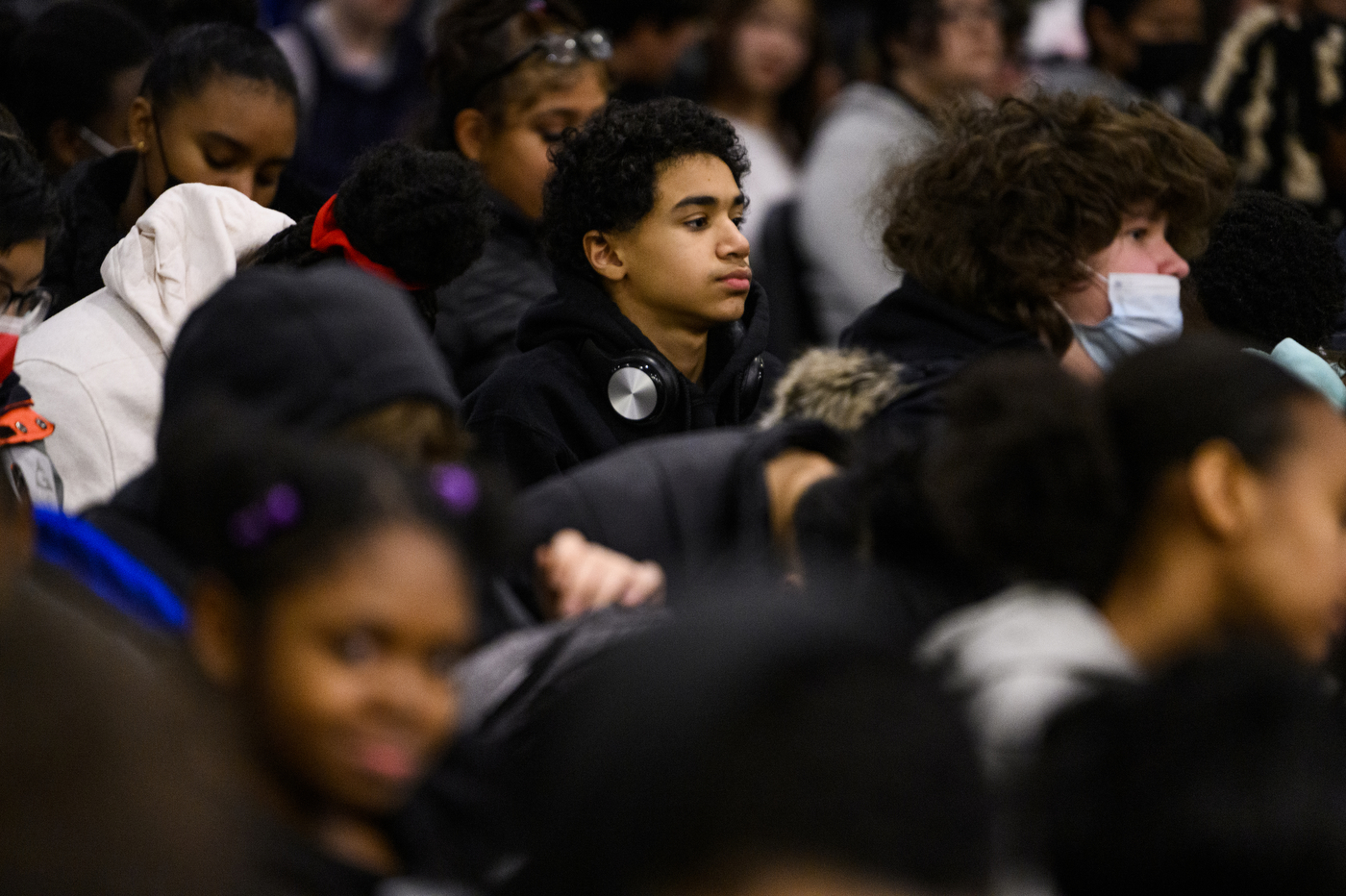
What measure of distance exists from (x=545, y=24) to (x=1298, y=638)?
316cm

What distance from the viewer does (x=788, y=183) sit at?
240 inches

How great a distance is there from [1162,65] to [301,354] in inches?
185

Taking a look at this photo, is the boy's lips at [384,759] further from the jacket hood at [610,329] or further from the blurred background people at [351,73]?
the blurred background people at [351,73]

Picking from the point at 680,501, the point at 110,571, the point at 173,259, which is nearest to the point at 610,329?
the point at 173,259

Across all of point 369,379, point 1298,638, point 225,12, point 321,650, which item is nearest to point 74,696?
point 321,650

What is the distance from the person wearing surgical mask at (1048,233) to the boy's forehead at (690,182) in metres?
0.39

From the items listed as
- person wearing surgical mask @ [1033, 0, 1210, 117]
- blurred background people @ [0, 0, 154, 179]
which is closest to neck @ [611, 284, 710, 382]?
blurred background people @ [0, 0, 154, 179]

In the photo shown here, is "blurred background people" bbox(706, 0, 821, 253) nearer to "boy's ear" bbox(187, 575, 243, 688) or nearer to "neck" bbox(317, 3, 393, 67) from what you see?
"neck" bbox(317, 3, 393, 67)

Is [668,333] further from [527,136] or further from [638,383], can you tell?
[527,136]

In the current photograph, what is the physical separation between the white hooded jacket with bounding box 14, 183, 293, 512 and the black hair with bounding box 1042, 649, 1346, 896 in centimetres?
203

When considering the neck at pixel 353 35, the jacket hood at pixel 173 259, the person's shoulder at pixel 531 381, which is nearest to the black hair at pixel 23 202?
the jacket hood at pixel 173 259

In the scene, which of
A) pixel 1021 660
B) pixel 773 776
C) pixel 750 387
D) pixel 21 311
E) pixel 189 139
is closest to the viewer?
pixel 773 776

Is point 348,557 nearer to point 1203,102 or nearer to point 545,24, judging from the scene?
point 545,24

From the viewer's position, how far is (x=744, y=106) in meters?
6.12
